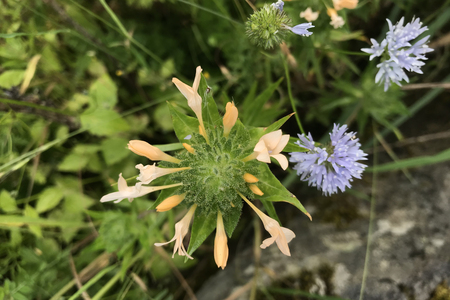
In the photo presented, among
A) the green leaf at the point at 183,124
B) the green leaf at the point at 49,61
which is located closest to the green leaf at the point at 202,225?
the green leaf at the point at 183,124

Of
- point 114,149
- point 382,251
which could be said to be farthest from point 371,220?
point 114,149

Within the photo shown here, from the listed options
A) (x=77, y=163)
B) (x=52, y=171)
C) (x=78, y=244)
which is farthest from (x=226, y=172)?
(x=52, y=171)

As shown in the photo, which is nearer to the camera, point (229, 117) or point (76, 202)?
point (229, 117)

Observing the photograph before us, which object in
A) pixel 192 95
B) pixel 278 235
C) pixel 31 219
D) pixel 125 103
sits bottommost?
pixel 31 219

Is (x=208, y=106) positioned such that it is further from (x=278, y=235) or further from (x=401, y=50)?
(x=401, y=50)

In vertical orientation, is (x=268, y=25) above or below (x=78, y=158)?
above

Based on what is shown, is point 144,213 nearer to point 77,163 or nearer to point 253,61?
point 77,163

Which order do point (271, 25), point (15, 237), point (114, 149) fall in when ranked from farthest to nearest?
point (114, 149)
point (15, 237)
point (271, 25)

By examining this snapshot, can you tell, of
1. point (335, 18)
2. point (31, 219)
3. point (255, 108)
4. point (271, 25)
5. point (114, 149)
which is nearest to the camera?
point (271, 25)
